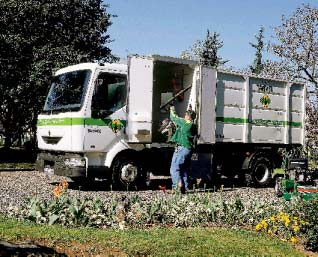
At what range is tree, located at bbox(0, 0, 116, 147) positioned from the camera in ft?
71.2

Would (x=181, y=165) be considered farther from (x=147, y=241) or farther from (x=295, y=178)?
(x=147, y=241)

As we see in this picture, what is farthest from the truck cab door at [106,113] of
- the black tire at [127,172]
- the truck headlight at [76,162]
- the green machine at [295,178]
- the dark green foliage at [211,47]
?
the dark green foliage at [211,47]

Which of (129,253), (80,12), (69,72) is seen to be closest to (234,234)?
(129,253)

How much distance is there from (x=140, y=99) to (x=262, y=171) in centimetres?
507

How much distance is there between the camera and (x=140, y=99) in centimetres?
1167

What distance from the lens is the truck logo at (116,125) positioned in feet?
37.3

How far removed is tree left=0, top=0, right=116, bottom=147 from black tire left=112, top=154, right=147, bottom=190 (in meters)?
11.1

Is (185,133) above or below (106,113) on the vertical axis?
below

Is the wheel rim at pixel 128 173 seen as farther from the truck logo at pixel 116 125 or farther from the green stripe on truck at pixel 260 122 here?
the green stripe on truck at pixel 260 122

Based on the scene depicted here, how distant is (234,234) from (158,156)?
20.2ft

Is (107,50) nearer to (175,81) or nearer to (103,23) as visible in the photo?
(103,23)

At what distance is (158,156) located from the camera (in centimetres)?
1238

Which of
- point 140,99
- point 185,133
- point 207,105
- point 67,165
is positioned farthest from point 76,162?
point 207,105

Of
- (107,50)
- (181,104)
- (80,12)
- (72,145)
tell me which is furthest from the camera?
(107,50)
